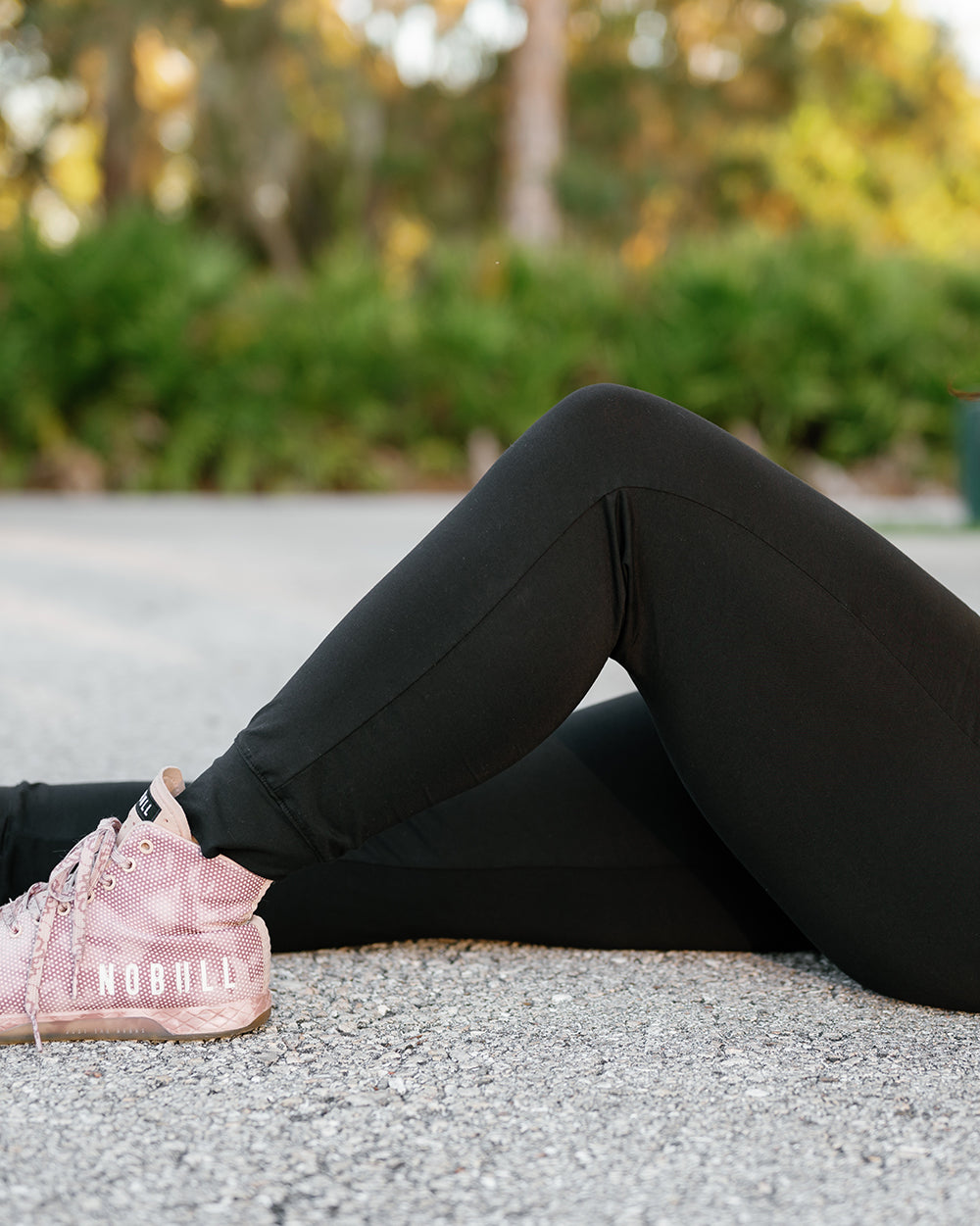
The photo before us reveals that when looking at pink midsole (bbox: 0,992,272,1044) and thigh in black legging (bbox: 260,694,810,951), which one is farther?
A: thigh in black legging (bbox: 260,694,810,951)

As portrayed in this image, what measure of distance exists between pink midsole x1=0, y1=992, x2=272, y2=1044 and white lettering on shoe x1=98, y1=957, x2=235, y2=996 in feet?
0.06

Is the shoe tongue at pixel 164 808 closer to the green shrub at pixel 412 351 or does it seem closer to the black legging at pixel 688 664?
the black legging at pixel 688 664

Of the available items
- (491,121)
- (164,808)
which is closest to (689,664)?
(164,808)

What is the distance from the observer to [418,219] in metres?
17.0

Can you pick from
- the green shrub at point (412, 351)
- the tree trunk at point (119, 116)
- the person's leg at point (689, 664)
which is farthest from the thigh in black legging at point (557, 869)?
the tree trunk at point (119, 116)

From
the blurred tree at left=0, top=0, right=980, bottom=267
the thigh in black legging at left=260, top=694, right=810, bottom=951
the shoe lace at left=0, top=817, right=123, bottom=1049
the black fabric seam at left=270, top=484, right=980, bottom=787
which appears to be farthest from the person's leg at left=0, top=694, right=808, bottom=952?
the blurred tree at left=0, top=0, right=980, bottom=267

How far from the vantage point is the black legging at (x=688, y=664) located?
1.05 metres

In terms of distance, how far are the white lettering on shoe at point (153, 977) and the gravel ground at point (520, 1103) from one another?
6 cm

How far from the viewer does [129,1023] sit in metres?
1.12

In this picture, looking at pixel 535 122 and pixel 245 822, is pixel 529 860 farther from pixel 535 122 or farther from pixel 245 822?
pixel 535 122

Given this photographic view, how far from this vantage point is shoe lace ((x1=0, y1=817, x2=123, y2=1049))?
1.09 meters

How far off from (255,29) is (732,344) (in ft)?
18.6

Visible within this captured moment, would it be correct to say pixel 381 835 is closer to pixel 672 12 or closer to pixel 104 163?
pixel 104 163

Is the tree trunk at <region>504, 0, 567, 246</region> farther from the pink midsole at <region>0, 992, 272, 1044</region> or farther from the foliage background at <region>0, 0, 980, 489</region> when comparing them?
the pink midsole at <region>0, 992, 272, 1044</region>
